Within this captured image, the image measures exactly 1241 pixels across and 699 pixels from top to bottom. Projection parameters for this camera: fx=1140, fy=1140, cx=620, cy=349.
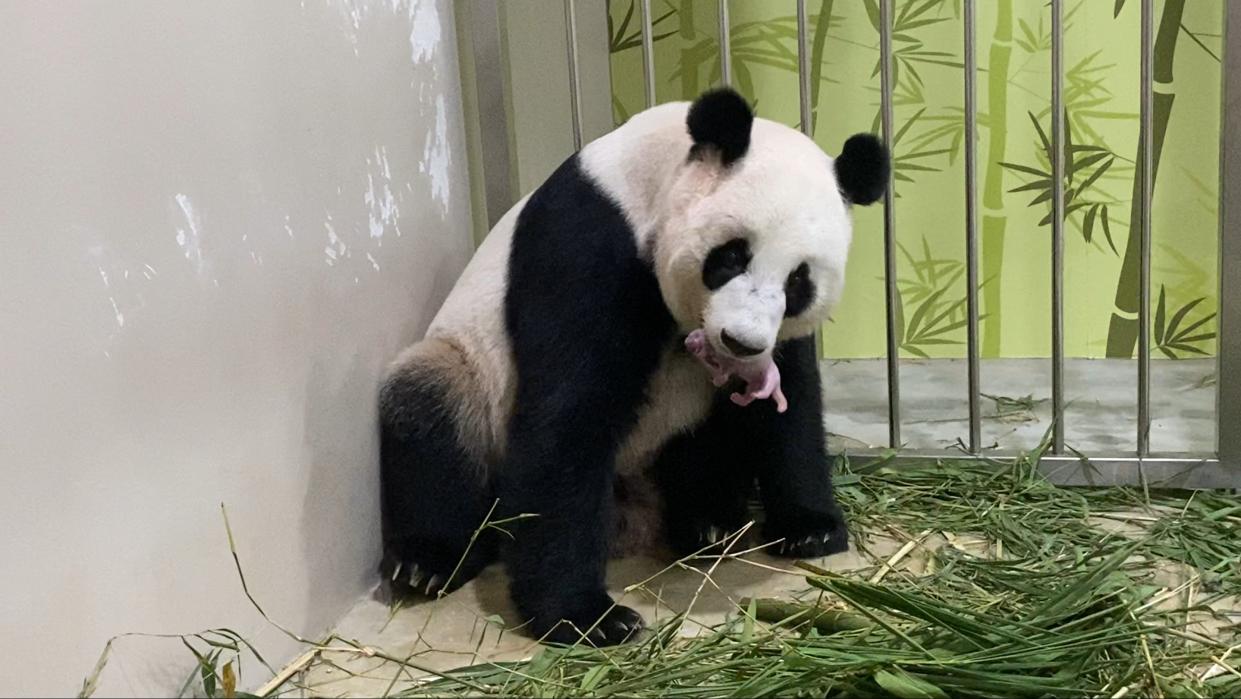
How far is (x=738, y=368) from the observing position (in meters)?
1.73

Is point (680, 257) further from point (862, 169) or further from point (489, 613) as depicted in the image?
point (489, 613)

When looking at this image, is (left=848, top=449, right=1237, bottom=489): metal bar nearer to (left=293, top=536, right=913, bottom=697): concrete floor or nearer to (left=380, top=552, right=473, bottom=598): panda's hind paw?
(left=293, top=536, right=913, bottom=697): concrete floor

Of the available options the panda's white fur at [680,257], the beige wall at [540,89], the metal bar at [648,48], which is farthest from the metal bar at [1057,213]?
the beige wall at [540,89]

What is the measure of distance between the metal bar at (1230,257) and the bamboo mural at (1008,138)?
86 cm

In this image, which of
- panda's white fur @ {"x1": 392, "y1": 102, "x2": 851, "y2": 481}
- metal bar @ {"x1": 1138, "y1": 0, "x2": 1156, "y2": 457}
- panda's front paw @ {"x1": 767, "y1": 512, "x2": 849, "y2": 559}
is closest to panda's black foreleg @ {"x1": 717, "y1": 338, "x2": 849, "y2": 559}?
panda's front paw @ {"x1": 767, "y1": 512, "x2": 849, "y2": 559}

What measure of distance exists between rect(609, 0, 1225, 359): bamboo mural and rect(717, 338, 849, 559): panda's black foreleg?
1.20 metres

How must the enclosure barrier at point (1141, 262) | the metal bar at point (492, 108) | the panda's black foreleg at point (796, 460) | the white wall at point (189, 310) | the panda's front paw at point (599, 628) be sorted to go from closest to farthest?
1. the white wall at point (189, 310)
2. the panda's front paw at point (599, 628)
3. the panda's black foreleg at point (796, 460)
4. the enclosure barrier at point (1141, 262)
5. the metal bar at point (492, 108)

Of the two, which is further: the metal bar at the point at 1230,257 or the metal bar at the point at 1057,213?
Result: the metal bar at the point at 1057,213

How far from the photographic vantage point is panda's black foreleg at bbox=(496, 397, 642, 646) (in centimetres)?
175

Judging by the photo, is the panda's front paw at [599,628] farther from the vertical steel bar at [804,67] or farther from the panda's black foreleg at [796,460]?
the vertical steel bar at [804,67]

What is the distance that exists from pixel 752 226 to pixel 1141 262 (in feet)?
3.29

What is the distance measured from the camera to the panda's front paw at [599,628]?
1698 millimetres

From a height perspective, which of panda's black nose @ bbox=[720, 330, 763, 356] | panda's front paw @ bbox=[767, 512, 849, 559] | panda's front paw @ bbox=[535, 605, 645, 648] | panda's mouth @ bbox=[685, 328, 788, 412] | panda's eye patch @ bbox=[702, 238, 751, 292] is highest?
panda's eye patch @ bbox=[702, 238, 751, 292]

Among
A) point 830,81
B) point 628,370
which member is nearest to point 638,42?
point 830,81
